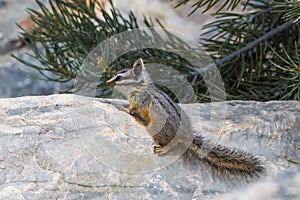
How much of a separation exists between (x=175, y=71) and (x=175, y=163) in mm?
372

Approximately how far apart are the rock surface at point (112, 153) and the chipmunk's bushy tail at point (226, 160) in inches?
0.5

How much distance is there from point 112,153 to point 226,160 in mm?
128

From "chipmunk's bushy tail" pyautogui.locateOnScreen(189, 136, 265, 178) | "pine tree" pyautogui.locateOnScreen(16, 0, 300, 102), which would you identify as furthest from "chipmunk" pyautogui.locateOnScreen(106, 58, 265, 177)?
"pine tree" pyautogui.locateOnScreen(16, 0, 300, 102)

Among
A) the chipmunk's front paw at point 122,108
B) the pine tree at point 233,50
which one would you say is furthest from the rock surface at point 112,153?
the pine tree at point 233,50

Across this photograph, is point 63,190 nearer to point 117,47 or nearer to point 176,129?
point 176,129

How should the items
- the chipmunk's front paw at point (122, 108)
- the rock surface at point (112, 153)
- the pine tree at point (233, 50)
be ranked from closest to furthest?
the rock surface at point (112, 153)
the chipmunk's front paw at point (122, 108)
the pine tree at point (233, 50)

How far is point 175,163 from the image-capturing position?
0.70 meters

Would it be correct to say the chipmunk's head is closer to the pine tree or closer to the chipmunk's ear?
the chipmunk's ear

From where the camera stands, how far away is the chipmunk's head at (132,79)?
739 mm

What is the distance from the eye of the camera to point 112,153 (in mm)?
707

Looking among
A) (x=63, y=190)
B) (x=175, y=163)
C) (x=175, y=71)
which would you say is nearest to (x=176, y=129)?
(x=175, y=163)

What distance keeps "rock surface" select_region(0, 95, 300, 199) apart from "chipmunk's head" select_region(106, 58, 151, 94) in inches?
1.4

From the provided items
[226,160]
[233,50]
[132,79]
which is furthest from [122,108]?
[233,50]

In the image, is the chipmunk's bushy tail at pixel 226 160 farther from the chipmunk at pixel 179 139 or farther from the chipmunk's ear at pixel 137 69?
the chipmunk's ear at pixel 137 69
